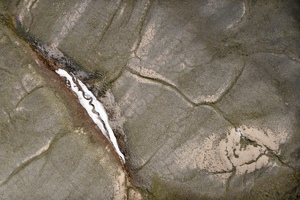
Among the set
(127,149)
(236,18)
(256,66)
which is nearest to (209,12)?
(236,18)

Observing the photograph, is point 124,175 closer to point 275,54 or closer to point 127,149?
point 127,149

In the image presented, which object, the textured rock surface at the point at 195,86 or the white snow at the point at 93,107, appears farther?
the white snow at the point at 93,107

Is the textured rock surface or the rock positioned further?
the rock

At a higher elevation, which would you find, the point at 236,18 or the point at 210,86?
the point at 236,18

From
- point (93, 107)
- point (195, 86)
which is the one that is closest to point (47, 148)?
point (93, 107)

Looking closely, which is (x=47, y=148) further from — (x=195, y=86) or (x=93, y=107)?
(x=195, y=86)

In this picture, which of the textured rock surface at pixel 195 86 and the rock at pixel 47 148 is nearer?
the textured rock surface at pixel 195 86

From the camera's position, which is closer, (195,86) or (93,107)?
(195,86)

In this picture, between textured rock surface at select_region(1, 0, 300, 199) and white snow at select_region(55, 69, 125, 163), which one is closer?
textured rock surface at select_region(1, 0, 300, 199)
